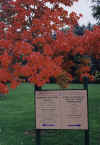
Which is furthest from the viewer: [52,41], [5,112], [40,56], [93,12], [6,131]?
[93,12]

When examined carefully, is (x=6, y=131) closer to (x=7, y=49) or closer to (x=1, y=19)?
(x=1, y=19)

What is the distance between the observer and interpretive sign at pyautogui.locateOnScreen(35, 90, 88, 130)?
5305mm

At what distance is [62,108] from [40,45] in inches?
52.5

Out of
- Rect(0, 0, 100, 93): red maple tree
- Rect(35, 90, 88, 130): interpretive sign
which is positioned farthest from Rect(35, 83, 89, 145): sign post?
Rect(0, 0, 100, 93): red maple tree

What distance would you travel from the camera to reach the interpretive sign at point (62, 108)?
5305mm

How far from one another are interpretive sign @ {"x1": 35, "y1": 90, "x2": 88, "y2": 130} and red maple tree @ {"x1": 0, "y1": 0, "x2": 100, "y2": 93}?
0.92 ft

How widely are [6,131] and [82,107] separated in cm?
389

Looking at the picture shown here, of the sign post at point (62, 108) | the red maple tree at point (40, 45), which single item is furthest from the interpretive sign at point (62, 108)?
the red maple tree at point (40, 45)

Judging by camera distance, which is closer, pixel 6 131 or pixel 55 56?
pixel 55 56

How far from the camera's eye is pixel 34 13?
255 inches

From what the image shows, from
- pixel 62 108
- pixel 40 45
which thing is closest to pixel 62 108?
pixel 62 108

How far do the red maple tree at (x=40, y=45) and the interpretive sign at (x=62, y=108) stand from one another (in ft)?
0.92

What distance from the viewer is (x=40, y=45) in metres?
5.42

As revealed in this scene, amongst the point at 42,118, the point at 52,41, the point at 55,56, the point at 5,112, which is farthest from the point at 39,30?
the point at 5,112
